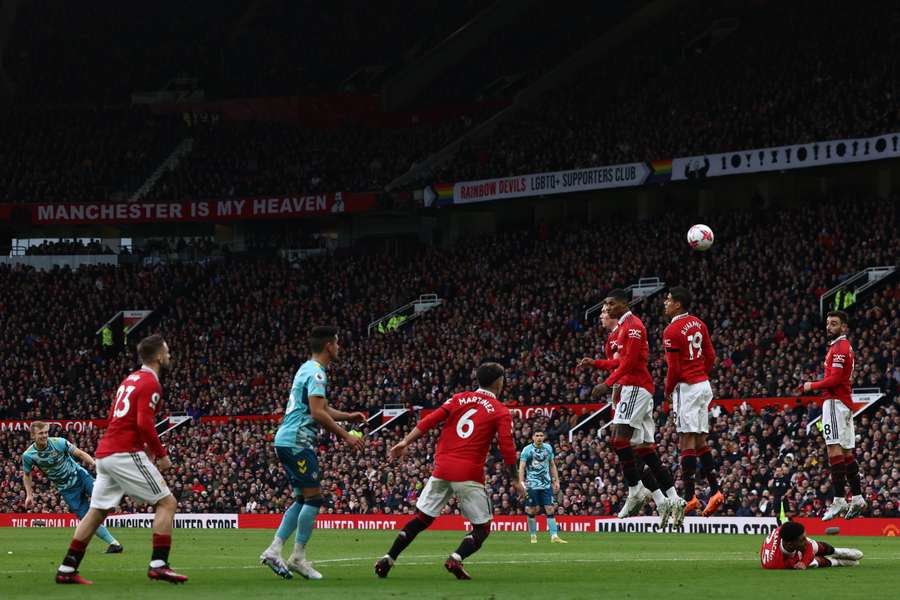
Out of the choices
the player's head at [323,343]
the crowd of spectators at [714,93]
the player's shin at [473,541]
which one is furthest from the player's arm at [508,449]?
the crowd of spectators at [714,93]

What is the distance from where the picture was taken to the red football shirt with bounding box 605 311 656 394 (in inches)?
803

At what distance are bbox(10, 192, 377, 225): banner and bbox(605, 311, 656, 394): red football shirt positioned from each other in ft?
147

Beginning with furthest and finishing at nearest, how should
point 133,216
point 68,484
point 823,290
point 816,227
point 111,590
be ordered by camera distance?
1. point 133,216
2. point 816,227
3. point 823,290
4. point 68,484
5. point 111,590

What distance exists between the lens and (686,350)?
20.6 meters

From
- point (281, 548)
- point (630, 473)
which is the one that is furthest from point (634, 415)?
point (281, 548)

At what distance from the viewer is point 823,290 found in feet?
148

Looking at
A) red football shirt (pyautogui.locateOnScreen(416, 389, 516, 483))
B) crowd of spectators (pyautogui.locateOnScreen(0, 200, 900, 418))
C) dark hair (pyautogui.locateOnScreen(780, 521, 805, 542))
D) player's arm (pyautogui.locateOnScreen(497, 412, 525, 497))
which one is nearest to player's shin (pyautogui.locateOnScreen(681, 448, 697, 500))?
dark hair (pyautogui.locateOnScreen(780, 521, 805, 542))

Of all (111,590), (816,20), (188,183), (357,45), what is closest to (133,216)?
(188,183)

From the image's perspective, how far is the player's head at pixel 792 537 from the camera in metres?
17.9

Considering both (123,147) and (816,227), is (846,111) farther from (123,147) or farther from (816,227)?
(123,147)

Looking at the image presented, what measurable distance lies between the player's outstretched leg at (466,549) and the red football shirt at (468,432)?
0.58 metres

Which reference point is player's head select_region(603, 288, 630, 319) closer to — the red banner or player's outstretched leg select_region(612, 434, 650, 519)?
player's outstretched leg select_region(612, 434, 650, 519)


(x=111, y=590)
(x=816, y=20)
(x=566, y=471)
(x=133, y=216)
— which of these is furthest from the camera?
(x=133, y=216)

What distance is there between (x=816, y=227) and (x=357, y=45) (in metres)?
34.4
